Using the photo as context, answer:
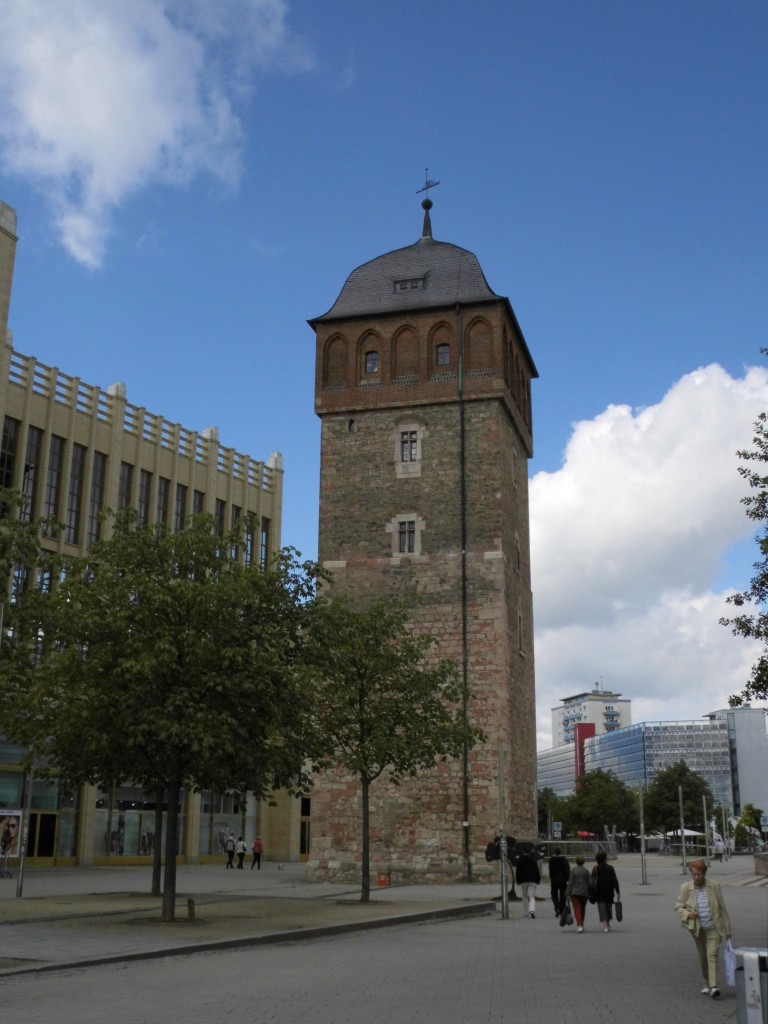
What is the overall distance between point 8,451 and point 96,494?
531 cm

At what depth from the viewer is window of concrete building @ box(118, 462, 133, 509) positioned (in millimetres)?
49719

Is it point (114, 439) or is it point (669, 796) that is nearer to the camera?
point (114, 439)

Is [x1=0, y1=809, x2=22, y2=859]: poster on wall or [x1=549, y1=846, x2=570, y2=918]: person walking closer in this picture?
[x1=549, y1=846, x2=570, y2=918]: person walking

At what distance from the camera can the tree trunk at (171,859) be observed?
19875 mm

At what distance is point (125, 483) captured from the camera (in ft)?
165

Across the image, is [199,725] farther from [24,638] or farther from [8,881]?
[8,881]

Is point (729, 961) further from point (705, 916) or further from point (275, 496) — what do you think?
point (275, 496)

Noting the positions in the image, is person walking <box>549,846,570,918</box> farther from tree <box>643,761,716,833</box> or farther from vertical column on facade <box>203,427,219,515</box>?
tree <box>643,761,716,833</box>

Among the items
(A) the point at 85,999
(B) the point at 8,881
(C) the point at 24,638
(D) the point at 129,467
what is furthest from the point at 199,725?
(D) the point at 129,467

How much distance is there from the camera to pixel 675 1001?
11547 millimetres

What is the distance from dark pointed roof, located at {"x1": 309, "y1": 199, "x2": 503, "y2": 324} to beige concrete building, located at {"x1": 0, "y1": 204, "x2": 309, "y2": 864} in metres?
9.97

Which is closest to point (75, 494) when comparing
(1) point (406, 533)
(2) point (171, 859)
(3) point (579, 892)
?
(1) point (406, 533)

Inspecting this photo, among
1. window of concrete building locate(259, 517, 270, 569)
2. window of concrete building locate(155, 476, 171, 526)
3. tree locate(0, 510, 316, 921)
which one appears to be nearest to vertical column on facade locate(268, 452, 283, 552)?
window of concrete building locate(259, 517, 270, 569)

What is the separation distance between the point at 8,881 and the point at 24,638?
45.8ft
